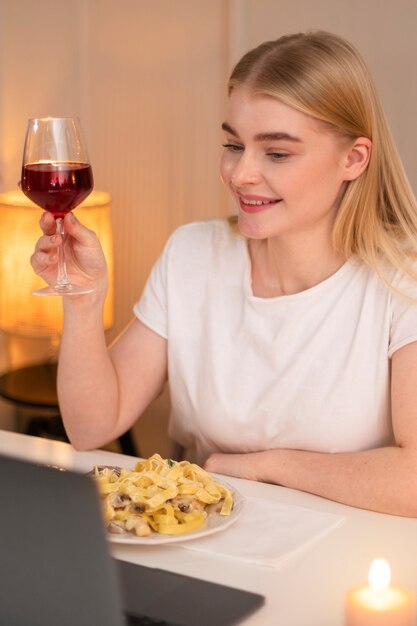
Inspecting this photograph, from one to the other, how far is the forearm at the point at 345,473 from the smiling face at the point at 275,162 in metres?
0.40

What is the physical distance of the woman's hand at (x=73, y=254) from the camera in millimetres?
1937

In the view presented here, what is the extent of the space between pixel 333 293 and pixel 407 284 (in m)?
0.15

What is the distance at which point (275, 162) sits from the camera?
1922 millimetres

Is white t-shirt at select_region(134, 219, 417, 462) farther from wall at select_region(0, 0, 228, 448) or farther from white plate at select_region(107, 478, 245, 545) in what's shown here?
wall at select_region(0, 0, 228, 448)

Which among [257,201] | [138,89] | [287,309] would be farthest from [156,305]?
[138,89]

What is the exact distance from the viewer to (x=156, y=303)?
7.27 ft

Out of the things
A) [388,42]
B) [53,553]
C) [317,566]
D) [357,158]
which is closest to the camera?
[53,553]

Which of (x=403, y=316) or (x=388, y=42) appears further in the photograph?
(x=388, y=42)

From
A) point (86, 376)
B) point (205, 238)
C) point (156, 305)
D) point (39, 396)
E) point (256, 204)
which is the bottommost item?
point (39, 396)

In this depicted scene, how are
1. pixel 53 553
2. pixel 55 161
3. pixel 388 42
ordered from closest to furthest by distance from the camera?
pixel 53 553 → pixel 55 161 → pixel 388 42

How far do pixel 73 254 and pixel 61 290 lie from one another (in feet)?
0.55

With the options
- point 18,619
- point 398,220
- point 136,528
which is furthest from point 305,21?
point 18,619

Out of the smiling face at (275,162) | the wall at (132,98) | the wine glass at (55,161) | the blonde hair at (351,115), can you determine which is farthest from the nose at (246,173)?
the wall at (132,98)

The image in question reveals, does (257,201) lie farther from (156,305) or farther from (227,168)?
(156,305)
